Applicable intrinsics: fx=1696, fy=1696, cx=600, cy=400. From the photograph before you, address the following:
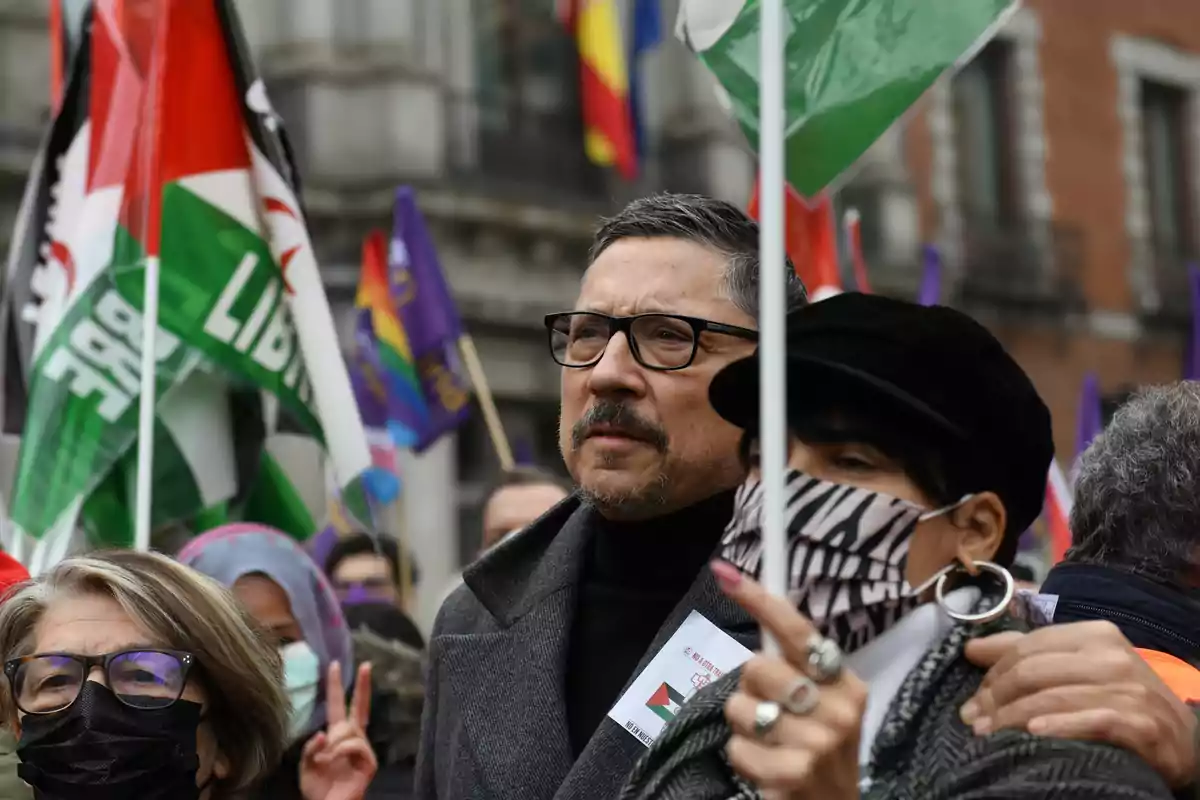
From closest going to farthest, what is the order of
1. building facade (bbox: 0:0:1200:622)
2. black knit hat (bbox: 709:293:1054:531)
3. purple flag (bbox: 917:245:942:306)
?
1. black knit hat (bbox: 709:293:1054:531)
2. purple flag (bbox: 917:245:942:306)
3. building facade (bbox: 0:0:1200:622)

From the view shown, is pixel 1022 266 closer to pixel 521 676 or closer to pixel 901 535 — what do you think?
pixel 521 676

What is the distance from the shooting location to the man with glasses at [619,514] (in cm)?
237

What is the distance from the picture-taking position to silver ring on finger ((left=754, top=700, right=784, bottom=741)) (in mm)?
1466

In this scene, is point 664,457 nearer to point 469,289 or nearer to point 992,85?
point 469,289

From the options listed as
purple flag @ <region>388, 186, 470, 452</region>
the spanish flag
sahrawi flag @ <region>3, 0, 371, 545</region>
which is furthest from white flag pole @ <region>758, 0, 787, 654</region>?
the spanish flag

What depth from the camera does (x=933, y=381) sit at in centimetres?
171

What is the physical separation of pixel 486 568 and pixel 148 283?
52.9 inches

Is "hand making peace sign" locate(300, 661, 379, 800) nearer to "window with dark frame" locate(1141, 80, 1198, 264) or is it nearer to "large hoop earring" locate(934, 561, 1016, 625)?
"large hoop earring" locate(934, 561, 1016, 625)

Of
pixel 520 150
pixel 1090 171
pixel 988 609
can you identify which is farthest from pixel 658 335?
pixel 1090 171

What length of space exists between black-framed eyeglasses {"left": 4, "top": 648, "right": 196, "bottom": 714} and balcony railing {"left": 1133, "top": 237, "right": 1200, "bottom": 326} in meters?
16.9

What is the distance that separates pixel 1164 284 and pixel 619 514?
17.2m

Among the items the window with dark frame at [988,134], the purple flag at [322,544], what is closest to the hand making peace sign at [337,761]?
the purple flag at [322,544]

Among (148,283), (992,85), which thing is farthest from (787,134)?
(992,85)

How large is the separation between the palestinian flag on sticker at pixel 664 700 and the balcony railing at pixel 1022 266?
13854 mm
